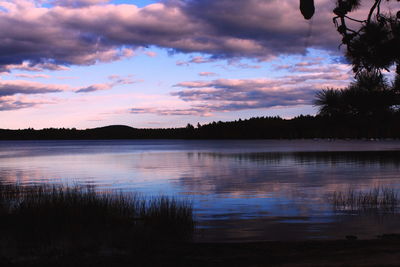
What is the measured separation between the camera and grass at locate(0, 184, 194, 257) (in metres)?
13.1

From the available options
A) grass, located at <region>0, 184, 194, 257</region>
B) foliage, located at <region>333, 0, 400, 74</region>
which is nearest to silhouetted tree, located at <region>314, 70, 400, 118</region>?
foliage, located at <region>333, 0, 400, 74</region>

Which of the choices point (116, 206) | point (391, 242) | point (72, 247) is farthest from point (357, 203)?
point (72, 247)

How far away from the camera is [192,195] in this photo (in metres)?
29.1

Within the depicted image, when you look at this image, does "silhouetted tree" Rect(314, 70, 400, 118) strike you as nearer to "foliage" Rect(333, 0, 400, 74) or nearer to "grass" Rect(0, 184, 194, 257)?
"foliage" Rect(333, 0, 400, 74)

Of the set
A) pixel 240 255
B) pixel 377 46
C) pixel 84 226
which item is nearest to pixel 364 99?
pixel 377 46

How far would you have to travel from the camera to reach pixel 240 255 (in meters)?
11.5

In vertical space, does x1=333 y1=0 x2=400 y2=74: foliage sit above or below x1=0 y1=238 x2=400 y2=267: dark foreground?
above

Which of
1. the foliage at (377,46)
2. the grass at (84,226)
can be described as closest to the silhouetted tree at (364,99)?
the foliage at (377,46)

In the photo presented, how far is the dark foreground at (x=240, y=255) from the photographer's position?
9.98 metres

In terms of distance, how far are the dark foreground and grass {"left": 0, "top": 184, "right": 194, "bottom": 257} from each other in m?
0.89

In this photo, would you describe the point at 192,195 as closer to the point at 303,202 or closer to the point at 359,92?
the point at 303,202

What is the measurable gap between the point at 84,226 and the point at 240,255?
6.14 meters

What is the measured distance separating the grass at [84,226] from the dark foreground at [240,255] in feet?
2.92

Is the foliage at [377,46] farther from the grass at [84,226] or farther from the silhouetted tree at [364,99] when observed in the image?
the grass at [84,226]
